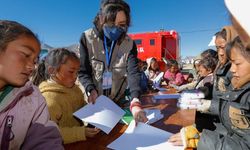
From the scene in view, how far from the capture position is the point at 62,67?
50.1 inches

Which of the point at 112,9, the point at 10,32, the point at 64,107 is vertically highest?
the point at 112,9

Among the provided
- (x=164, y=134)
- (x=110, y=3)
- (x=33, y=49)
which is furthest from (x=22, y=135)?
(x=110, y=3)

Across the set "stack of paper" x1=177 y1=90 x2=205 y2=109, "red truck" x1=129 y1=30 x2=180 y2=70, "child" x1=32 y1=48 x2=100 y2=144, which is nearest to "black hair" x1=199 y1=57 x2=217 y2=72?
"stack of paper" x1=177 y1=90 x2=205 y2=109

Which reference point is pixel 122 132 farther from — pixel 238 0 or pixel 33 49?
pixel 238 0

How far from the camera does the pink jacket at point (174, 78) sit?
4.19 m

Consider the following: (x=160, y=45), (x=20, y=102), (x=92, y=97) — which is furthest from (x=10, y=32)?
(x=160, y=45)

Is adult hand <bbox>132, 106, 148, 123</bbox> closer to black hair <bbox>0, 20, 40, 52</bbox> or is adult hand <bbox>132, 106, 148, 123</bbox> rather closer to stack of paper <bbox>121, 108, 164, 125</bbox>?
stack of paper <bbox>121, 108, 164, 125</bbox>

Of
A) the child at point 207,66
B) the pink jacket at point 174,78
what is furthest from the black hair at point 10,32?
the pink jacket at point 174,78

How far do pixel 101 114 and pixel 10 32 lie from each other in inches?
20.3

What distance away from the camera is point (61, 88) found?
47.6 inches

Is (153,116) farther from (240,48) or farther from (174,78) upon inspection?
(174,78)

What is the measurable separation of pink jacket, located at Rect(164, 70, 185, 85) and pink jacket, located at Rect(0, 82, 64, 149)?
3472 millimetres

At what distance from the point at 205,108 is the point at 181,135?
29cm

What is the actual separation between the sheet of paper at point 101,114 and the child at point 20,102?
234 millimetres
